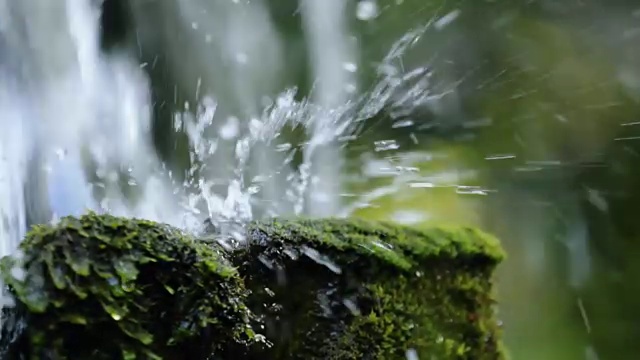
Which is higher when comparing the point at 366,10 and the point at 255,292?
the point at 366,10

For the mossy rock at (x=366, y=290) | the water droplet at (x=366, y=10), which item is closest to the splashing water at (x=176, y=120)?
the water droplet at (x=366, y=10)

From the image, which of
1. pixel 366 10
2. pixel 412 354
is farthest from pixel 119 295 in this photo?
pixel 366 10

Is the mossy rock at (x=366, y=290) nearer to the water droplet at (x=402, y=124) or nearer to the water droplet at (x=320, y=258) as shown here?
the water droplet at (x=320, y=258)

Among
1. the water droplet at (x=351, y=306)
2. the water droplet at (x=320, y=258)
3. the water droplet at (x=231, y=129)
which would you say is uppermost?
the water droplet at (x=320, y=258)

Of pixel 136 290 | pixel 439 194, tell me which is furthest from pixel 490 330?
pixel 439 194

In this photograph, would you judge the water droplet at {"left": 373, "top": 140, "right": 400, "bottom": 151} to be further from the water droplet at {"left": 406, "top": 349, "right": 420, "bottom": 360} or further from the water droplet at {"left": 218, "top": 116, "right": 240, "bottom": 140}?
the water droplet at {"left": 406, "top": 349, "right": 420, "bottom": 360}

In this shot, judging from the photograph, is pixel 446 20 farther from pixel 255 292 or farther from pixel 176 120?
pixel 255 292
